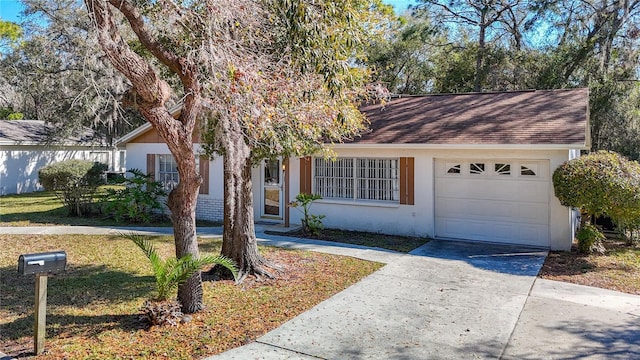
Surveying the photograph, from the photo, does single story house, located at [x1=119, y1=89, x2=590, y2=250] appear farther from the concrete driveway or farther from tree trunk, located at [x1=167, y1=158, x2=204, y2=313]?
tree trunk, located at [x1=167, y1=158, x2=204, y2=313]

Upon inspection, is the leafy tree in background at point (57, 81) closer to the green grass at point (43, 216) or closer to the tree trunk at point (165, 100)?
the green grass at point (43, 216)

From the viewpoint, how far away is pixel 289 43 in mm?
6754

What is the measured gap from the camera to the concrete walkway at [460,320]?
5051mm

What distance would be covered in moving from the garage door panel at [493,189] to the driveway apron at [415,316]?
A: 199cm

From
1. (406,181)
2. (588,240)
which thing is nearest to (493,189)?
(406,181)

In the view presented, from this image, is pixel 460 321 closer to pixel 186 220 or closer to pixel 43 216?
pixel 186 220

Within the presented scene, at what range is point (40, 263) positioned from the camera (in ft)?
15.8

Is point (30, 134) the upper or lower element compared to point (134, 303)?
upper

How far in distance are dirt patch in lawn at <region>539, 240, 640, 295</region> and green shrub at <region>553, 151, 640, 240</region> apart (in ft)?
3.12

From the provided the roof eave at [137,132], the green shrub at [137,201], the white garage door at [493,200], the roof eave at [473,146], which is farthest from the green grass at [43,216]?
the white garage door at [493,200]

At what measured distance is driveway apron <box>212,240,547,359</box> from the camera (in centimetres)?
507

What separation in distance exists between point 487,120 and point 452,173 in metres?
1.76

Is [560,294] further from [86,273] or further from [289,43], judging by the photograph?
[86,273]

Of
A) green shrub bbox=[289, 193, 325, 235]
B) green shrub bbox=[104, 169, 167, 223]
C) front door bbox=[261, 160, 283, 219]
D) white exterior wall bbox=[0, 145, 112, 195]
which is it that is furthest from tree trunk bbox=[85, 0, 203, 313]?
white exterior wall bbox=[0, 145, 112, 195]
